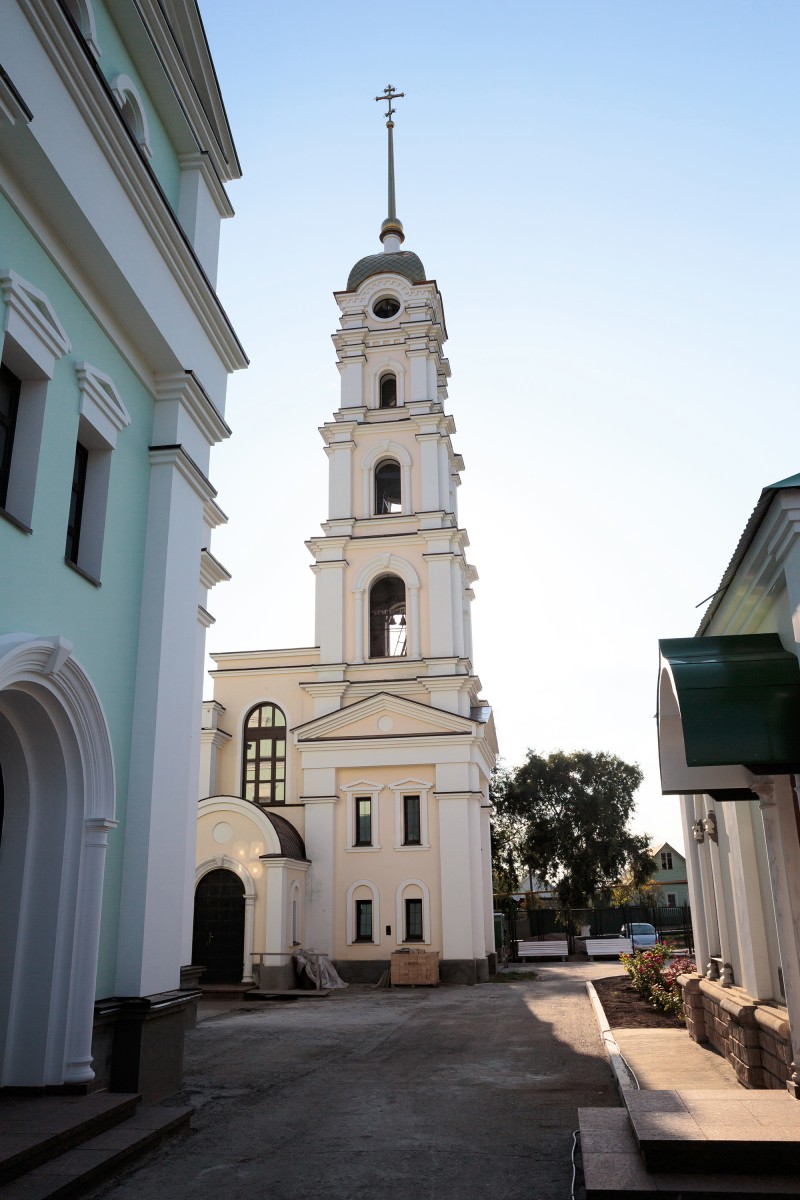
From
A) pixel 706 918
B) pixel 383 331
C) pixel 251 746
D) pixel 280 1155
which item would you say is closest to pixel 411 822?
pixel 251 746

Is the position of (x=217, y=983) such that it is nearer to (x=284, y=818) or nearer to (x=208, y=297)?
(x=284, y=818)

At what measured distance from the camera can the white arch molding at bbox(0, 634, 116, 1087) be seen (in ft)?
25.1

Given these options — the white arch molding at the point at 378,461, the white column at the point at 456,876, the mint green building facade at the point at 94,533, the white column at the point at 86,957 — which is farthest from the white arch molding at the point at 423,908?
the white column at the point at 86,957

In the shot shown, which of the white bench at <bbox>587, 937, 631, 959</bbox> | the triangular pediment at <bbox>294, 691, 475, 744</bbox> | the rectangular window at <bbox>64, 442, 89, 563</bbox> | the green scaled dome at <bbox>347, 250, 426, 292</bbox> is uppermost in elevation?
the green scaled dome at <bbox>347, 250, 426, 292</bbox>

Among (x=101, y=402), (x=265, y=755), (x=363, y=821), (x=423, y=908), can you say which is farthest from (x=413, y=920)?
(x=101, y=402)

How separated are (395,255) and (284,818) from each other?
71.5 ft

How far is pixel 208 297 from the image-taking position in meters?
11.2

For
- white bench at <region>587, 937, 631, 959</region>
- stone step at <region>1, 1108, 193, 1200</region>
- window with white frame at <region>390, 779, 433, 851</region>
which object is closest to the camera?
stone step at <region>1, 1108, 193, 1200</region>

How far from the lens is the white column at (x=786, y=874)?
737 centimetres

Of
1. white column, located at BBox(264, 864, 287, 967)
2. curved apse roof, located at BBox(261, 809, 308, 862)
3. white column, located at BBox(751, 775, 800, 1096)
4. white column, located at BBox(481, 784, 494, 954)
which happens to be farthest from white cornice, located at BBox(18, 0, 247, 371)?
white column, located at BBox(481, 784, 494, 954)

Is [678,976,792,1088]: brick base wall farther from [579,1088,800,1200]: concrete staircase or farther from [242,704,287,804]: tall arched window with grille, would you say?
[242,704,287,804]: tall arched window with grille

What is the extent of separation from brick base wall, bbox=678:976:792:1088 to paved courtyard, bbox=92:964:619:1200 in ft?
4.55

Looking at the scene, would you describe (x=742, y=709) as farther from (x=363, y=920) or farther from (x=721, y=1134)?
(x=363, y=920)

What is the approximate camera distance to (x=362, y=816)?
28.4 m
